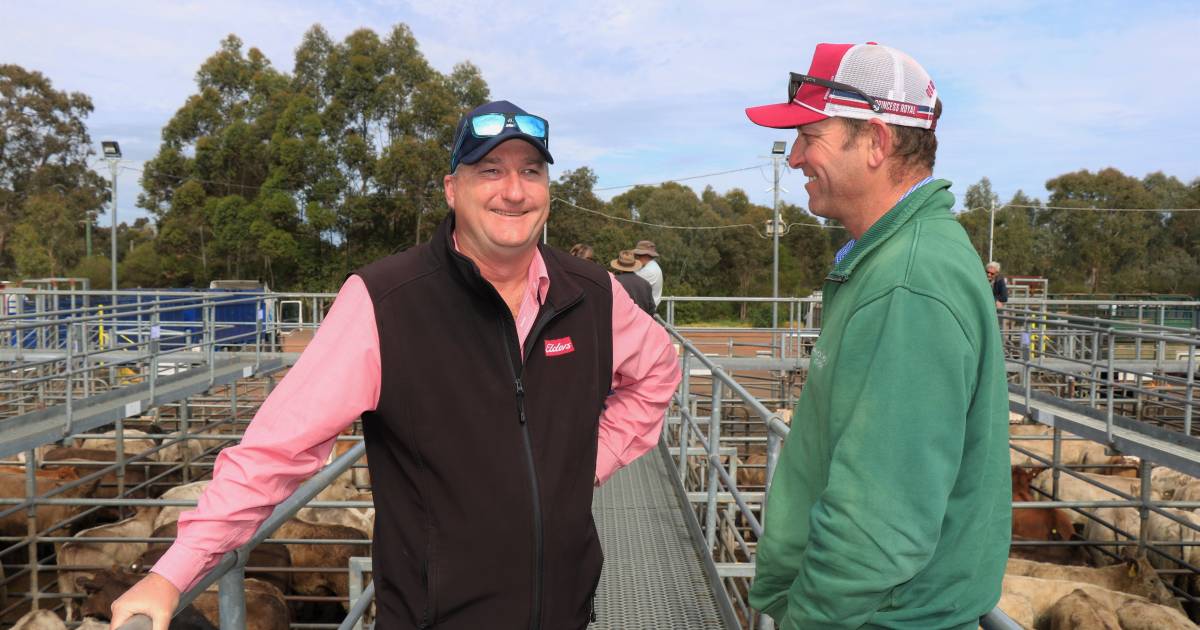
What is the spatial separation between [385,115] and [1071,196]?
138 ft

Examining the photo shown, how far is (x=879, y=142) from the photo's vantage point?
1675 millimetres

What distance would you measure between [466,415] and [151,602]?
0.68 meters

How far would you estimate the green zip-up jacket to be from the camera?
1.36 metres

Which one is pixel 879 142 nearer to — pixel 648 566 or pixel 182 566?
pixel 182 566

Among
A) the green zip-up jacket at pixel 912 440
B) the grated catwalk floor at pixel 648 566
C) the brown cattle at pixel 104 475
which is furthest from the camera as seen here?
the brown cattle at pixel 104 475

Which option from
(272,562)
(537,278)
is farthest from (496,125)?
(272,562)

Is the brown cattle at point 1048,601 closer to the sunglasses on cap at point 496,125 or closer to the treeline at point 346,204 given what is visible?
the sunglasses on cap at point 496,125

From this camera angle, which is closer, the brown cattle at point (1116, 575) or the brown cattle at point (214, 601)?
the brown cattle at point (214, 601)

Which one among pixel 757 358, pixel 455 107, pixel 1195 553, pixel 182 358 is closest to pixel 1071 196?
pixel 455 107

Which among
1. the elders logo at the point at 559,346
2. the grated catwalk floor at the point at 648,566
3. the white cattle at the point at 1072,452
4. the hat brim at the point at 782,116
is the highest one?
the hat brim at the point at 782,116

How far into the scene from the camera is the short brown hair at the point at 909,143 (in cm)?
167

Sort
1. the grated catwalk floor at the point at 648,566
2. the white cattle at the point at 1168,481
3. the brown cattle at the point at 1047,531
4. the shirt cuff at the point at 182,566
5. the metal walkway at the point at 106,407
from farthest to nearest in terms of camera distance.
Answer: the white cattle at the point at 1168,481, the brown cattle at the point at 1047,531, the metal walkway at the point at 106,407, the grated catwalk floor at the point at 648,566, the shirt cuff at the point at 182,566

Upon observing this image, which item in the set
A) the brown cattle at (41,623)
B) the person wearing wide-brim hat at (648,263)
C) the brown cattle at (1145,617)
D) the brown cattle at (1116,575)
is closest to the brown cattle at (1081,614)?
the brown cattle at (1145,617)

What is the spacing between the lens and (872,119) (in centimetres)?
166
